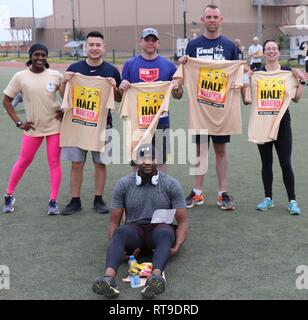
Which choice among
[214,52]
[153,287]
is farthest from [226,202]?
[153,287]

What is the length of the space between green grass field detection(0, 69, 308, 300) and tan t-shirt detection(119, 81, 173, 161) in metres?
0.95

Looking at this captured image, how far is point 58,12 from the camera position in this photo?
228 feet

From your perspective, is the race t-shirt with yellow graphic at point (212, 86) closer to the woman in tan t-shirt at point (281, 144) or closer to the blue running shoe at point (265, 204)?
the woman in tan t-shirt at point (281, 144)

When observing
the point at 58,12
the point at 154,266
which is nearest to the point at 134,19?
the point at 58,12

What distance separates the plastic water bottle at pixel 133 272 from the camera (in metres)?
4.24

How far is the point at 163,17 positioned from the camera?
2281 inches

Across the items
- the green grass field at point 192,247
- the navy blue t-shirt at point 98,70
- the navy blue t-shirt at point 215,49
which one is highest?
the navy blue t-shirt at point 215,49

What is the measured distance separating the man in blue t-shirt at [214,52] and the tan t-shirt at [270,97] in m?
0.35

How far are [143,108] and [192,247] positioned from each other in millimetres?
1501

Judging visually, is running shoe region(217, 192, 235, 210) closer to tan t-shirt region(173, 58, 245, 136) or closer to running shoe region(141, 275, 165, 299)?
tan t-shirt region(173, 58, 245, 136)

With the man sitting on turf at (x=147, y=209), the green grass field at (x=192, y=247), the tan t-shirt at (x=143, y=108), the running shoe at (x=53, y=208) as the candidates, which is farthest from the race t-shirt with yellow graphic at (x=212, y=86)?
the running shoe at (x=53, y=208)

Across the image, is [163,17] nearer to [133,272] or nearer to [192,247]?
[192,247]

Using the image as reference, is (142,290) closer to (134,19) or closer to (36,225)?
(36,225)

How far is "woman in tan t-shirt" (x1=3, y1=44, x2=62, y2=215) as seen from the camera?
5.88 metres
